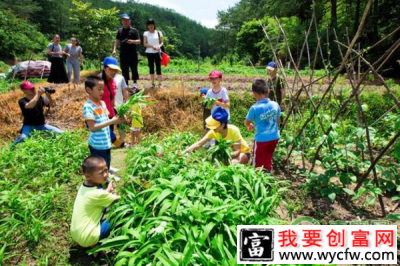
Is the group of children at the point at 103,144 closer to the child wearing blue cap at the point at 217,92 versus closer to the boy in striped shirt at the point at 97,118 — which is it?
the boy in striped shirt at the point at 97,118

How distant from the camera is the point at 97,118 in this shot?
9.60ft

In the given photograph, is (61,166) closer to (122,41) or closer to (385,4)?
(122,41)

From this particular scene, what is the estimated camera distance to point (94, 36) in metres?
8.09

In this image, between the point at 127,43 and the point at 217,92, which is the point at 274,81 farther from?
the point at 127,43

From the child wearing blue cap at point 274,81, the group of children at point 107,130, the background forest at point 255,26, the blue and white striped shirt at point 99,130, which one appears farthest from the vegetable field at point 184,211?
the background forest at point 255,26

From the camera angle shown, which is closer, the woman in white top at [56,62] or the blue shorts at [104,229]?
the blue shorts at [104,229]

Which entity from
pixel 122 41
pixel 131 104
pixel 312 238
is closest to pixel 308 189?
pixel 312 238

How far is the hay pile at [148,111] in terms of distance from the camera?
6.00 m

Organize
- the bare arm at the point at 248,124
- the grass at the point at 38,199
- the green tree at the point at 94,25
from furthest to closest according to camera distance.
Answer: the green tree at the point at 94,25, the bare arm at the point at 248,124, the grass at the point at 38,199

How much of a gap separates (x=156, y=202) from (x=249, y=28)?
2759 centimetres

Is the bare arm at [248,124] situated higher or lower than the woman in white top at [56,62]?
lower

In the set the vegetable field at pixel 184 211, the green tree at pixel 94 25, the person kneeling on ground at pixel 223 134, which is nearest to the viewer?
the vegetable field at pixel 184 211

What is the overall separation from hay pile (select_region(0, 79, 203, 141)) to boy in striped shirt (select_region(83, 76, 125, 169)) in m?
2.90

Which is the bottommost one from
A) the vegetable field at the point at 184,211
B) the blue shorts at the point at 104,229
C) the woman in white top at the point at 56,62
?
the blue shorts at the point at 104,229
